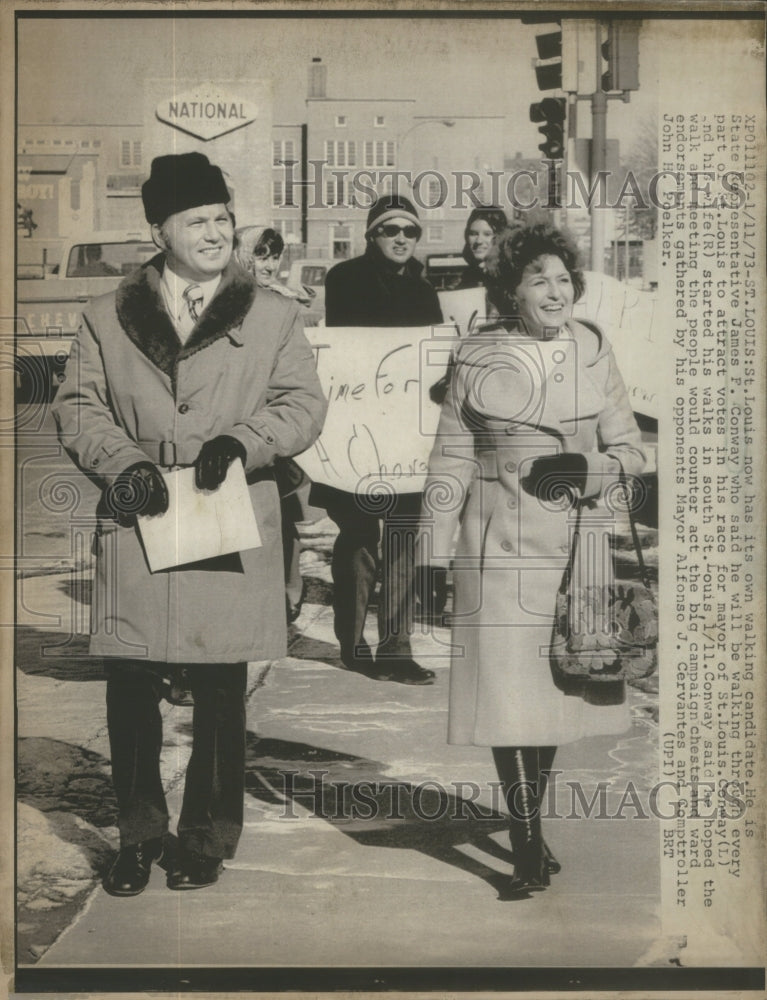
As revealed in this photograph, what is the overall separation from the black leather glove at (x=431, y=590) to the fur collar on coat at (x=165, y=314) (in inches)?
37.4

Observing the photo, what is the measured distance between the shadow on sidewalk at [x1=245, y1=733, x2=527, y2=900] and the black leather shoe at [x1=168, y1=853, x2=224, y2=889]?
0.24 m

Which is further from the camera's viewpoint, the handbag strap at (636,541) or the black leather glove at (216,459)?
the handbag strap at (636,541)

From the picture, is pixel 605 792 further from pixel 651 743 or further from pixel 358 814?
pixel 358 814

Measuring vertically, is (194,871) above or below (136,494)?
below

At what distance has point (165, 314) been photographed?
13.3ft

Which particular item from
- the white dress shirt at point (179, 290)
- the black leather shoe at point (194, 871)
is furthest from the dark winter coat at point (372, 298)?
the black leather shoe at point (194, 871)

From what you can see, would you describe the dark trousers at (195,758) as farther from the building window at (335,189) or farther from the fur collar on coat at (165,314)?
the building window at (335,189)

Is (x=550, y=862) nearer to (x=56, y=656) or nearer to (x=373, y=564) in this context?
(x=373, y=564)

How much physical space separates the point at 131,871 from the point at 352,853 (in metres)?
0.67

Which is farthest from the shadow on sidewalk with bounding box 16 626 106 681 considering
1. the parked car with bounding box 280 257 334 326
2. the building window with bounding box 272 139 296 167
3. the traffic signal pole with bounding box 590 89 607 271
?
the traffic signal pole with bounding box 590 89 607 271

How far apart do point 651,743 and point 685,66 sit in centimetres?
210

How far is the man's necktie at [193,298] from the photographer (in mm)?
4082

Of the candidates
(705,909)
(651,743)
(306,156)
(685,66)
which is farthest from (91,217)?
(705,909)
